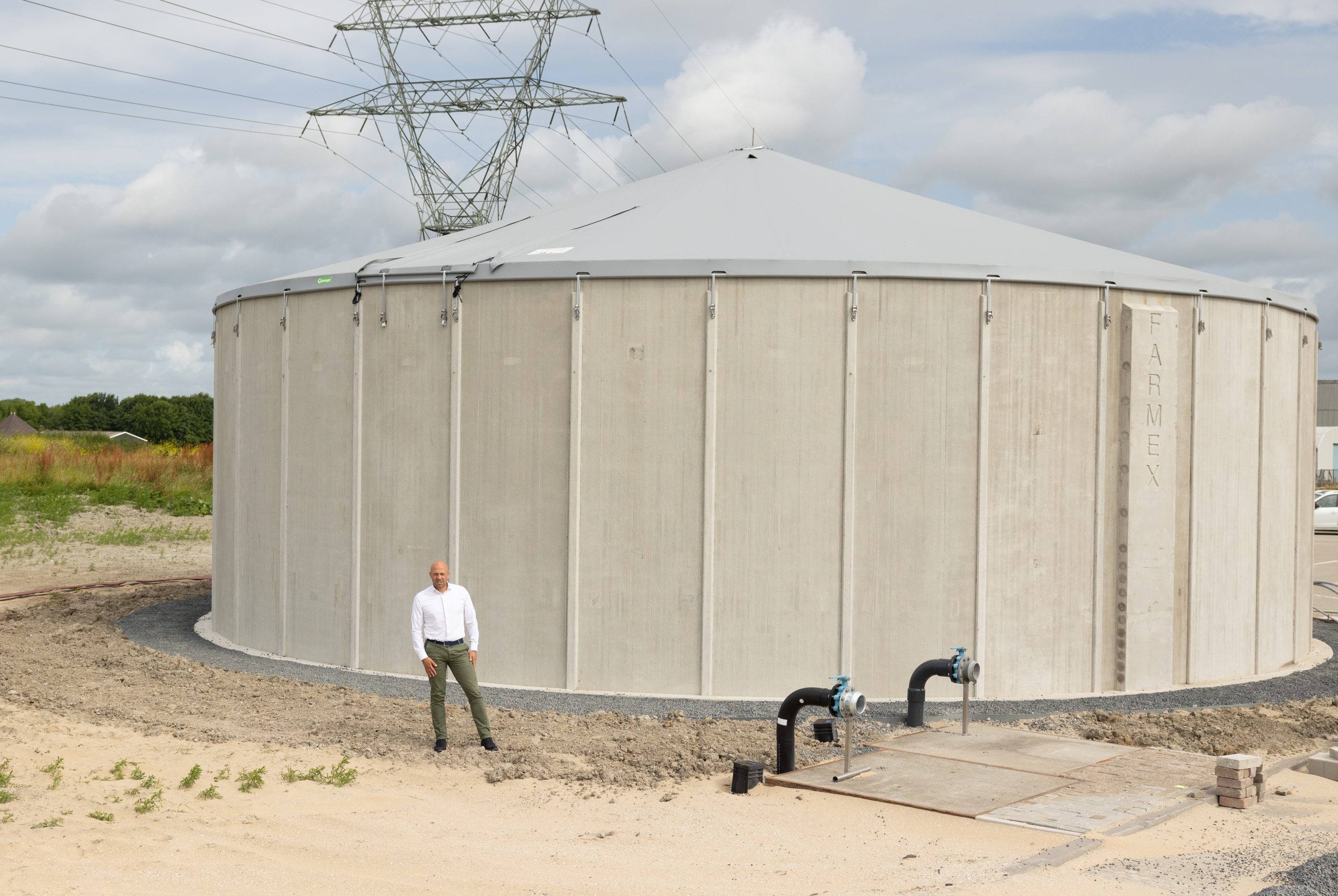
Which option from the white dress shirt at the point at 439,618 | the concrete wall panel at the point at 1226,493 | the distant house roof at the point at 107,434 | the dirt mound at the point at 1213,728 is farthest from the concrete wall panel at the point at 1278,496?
the distant house roof at the point at 107,434

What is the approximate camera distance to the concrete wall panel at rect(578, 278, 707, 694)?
11531mm

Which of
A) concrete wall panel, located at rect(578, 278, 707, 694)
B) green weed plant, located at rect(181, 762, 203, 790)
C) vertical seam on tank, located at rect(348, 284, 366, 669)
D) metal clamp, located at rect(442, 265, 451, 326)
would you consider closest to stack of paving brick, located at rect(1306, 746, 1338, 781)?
concrete wall panel, located at rect(578, 278, 707, 694)

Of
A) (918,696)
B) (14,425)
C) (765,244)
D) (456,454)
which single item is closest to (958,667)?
(918,696)

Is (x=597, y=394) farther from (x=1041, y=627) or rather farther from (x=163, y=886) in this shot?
(x=163, y=886)

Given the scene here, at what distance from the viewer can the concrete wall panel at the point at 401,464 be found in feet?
40.3

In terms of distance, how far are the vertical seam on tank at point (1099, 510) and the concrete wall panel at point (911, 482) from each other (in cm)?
138

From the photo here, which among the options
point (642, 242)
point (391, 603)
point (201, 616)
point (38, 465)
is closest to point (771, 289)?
point (642, 242)

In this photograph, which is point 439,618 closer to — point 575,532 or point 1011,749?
point 575,532

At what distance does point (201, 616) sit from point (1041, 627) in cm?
1120

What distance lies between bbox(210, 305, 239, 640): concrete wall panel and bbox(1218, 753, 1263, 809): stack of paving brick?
10851mm

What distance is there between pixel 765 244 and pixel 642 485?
2714mm

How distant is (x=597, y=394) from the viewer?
461 inches

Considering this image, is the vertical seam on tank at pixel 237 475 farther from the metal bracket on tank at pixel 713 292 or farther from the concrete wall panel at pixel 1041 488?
the concrete wall panel at pixel 1041 488

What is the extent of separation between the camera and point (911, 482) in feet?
37.9
